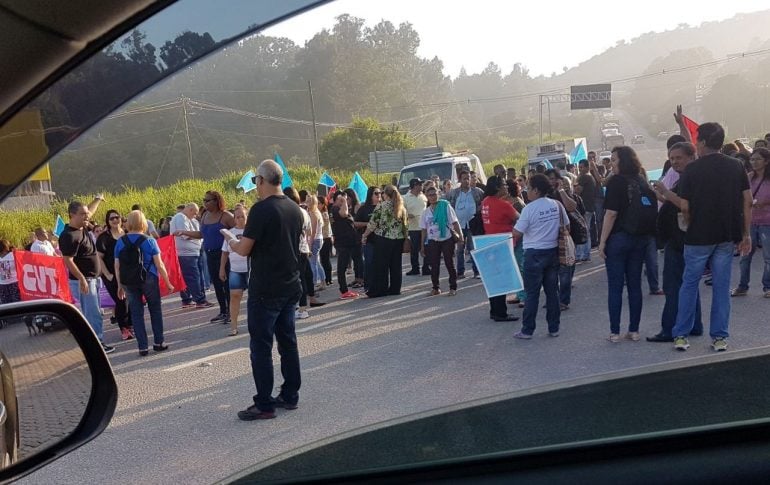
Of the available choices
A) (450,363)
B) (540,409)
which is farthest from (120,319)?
(540,409)

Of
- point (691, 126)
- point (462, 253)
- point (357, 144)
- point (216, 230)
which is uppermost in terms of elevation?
point (357, 144)

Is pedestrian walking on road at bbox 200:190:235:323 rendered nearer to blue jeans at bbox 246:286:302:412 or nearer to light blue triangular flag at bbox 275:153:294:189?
light blue triangular flag at bbox 275:153:294:189

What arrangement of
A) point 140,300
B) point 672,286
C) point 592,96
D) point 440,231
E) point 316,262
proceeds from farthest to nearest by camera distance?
1. point 592,96
2. point 316,262
3. point 440,231
4. point 140,300
5. point 672,286

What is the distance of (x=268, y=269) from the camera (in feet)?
17.0

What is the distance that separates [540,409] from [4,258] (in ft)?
27.6

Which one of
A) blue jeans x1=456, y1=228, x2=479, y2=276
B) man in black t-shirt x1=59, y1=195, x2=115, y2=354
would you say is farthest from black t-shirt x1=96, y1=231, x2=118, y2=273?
blue jeans x1=456, y1=228, x2=479, y2=276

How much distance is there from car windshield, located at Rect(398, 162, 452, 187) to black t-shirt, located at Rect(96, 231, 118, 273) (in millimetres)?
9317

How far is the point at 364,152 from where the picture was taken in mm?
35781

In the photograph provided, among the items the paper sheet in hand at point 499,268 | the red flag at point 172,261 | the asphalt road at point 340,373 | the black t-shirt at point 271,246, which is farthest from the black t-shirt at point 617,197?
the red flag at point 172,261

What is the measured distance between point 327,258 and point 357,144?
77.5 feet

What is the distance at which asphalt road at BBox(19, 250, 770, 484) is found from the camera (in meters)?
4.77

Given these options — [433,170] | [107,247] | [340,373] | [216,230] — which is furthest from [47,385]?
[433,170]

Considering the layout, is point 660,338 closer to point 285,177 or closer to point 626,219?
point 626,219

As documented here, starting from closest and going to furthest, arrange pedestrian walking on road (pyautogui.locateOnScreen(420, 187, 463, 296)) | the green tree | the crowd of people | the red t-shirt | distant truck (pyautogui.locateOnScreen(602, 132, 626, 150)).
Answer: the crowd of people
the red t-shirt
pedestrian walking on road (pyautogui.locateOnScreen(420, 187, 463, 296))
the green tree
distant truck (pyautogui.locateOnScreen(602, 132, 626, 150))
